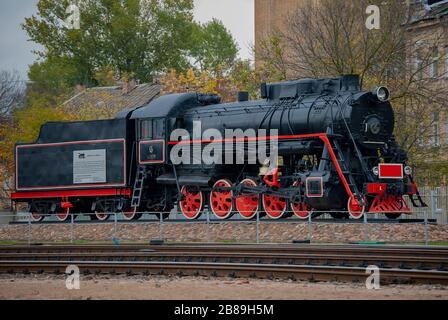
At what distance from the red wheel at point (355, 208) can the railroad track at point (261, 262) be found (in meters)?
4.92

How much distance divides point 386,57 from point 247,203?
939cm

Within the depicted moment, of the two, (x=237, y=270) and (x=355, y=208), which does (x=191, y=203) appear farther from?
(x=237, y=270)

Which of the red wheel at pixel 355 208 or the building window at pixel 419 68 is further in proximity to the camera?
the building window at pixel 419 68

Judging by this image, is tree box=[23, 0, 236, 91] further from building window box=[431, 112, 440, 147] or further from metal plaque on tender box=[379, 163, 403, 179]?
metal plaque on tender box=[379, 163, 403, 179]

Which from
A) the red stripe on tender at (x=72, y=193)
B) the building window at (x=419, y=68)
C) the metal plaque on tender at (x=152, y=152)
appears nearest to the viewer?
the metal plaque on tender at (x=152, y=152)

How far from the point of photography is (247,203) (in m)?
27.4

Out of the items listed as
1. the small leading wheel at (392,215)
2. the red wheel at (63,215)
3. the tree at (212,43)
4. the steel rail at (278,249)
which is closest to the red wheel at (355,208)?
the small leading wheel at (392,215)

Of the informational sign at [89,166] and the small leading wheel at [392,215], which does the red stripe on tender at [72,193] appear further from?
the small leading wheel at [392,215]

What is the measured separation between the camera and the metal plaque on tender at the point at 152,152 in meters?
29.4

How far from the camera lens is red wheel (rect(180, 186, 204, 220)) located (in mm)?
28656

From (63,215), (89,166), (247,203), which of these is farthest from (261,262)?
(63,215)

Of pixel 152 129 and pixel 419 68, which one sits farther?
pixel 419 68
